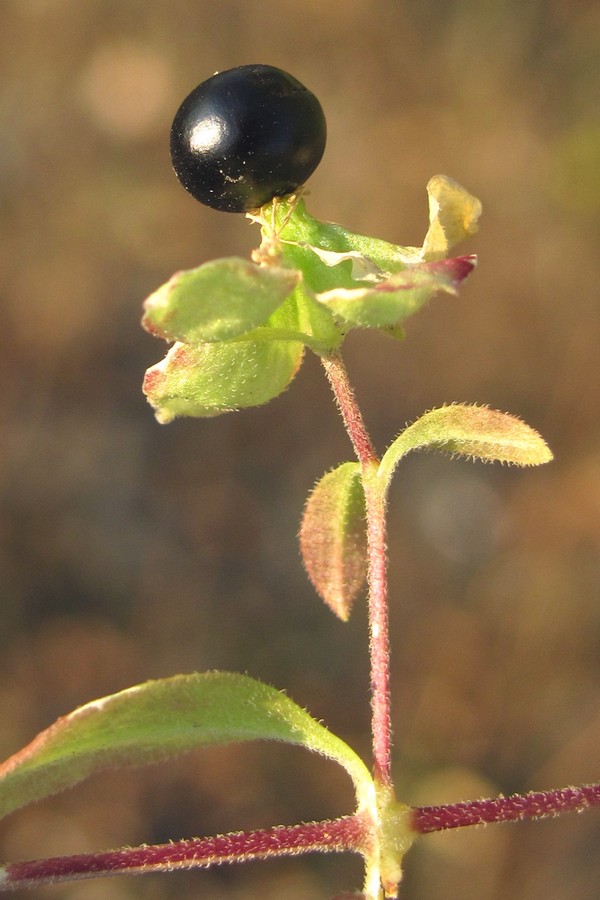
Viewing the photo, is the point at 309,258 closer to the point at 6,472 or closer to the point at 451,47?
the point at 6,472

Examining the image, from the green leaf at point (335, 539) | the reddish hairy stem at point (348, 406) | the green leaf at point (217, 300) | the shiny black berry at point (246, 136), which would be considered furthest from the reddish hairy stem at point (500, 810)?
the shiny black berry at point (246, 136)

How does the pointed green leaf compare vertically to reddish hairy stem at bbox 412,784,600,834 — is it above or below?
above

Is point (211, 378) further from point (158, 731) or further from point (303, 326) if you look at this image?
point (158, 731)

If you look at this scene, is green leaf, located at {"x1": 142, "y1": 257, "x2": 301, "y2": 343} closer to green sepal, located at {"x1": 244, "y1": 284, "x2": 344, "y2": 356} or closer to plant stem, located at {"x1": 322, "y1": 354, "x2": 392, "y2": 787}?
green sepal, located at {"x1": 244, "y1": 284, "x2": 344, "y2": 356}

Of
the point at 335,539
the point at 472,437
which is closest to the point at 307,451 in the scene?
the point at 335,539

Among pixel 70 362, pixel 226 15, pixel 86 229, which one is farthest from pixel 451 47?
pixel 70 362

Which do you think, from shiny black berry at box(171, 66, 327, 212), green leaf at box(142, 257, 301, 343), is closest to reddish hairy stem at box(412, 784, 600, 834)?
green leaf at box(142, 257, 301, 343)

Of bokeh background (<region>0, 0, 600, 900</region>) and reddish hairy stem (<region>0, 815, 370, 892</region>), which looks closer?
reddish hairy stem (<region>0, 815, 370, 892</region>)
